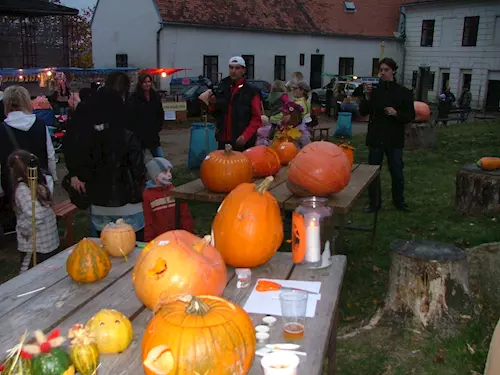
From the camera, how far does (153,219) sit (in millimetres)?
4961

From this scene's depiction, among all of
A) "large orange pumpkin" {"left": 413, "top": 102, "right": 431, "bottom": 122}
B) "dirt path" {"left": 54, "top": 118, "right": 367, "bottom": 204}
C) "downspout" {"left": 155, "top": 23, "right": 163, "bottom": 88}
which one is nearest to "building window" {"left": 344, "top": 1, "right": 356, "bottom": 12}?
"downspout" {"left": 155, "top": 23, "right": 163, "bottom": 88}

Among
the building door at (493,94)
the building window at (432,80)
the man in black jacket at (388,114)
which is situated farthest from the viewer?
the building window at (432,80)

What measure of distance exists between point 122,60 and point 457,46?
2047 centimetres

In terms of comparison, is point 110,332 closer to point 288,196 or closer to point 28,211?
point 288,196

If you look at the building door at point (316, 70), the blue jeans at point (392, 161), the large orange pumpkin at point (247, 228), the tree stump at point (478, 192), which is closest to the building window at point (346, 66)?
the building door at point (316, 70)

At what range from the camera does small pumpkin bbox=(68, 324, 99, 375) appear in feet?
5.25

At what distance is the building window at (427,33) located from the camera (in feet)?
115

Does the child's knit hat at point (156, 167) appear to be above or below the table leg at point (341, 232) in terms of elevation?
above

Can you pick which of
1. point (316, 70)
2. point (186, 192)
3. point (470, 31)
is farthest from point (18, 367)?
point (316, 70)

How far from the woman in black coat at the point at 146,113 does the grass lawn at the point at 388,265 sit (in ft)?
3.73

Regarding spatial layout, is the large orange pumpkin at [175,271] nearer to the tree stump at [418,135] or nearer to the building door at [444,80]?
the tree stump at [418,135]

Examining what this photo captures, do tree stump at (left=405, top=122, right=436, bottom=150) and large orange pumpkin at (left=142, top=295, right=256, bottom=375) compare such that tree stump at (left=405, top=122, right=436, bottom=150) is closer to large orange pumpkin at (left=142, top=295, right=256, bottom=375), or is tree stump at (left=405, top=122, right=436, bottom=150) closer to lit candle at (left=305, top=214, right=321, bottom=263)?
lit candle at (left=305, top=214, right=321, bottom=263)

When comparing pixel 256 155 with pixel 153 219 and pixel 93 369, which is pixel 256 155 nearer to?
pixel 153 219

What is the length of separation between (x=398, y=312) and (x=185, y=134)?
550 inches
